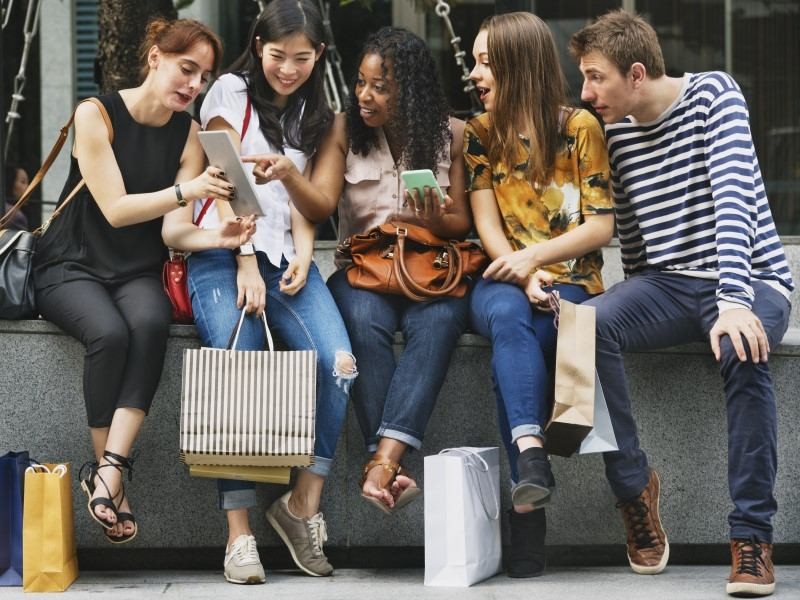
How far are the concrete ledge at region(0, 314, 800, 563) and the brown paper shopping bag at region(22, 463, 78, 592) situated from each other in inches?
17.8

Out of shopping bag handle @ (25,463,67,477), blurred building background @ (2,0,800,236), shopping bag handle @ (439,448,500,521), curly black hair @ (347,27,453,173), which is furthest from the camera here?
blurred building background @ (2,0,800,236)

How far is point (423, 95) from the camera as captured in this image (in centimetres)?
468

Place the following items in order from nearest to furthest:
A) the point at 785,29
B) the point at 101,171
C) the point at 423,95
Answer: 1. the point at 101,171
2. the point at 423,95
3. the point at 785,29

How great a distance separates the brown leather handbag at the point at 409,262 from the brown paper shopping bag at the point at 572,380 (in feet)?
1.72

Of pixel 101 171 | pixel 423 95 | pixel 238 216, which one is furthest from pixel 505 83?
pixel 101 171

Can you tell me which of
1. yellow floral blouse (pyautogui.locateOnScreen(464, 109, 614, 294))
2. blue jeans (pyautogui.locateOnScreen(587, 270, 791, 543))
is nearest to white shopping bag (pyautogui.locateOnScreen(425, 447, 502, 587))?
blue jeans (pyautogui.locateOnScreen(587, 270, 791, 543))

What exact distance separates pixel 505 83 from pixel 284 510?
1.72 metres

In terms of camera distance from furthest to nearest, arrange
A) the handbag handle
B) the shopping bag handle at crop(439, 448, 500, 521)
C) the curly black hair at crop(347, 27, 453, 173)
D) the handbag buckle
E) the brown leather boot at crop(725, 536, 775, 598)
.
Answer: the curly black hair at crop(347, 27, 453, 173) → the handbag buckle → the handbag handle → the shopping bag handle at crop(439, 448, 500, 521) → the brown leather boot at crop(725, 536, 775, 598)

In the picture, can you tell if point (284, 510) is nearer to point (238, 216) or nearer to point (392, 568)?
point (392, 568)

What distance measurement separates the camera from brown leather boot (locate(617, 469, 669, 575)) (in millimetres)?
4312

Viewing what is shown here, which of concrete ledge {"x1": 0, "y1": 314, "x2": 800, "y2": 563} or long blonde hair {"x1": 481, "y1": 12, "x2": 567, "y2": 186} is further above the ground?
long blonde hair {"x1": 481, "y1": 12, "x2": 567, "y2": 186}

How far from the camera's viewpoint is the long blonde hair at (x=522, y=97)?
4582mm

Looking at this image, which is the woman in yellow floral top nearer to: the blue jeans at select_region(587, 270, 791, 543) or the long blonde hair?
the long blonde hair

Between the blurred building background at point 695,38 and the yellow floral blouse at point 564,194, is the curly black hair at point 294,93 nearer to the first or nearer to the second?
the yellow floral blouse at point 564,194
